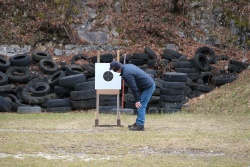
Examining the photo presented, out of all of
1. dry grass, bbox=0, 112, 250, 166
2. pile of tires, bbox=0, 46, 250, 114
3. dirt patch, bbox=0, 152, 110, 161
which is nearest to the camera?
dry grass, bbox=0, 112, 250, 166

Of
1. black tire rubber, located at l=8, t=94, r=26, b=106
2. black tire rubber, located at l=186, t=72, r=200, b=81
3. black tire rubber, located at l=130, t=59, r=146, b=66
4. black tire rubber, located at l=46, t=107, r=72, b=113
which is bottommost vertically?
black tire rubber, located at l=46, t=107, r=72, b=113

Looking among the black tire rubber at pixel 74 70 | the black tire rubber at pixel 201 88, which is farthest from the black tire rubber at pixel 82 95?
the black tire rubber at pixel 201 88

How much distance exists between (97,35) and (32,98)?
7290 mm

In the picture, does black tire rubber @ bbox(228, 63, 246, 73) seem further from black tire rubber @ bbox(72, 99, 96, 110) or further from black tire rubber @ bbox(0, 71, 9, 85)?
black tire rubber @ bbox(0, 71, 9, 85)

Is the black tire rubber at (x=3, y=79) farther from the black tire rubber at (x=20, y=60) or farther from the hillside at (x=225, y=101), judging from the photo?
the hillside at (x=225, y=101)

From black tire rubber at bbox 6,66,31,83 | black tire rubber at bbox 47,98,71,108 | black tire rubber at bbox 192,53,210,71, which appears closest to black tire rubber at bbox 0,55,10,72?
black tire rubber at bbox 6,66,31,83

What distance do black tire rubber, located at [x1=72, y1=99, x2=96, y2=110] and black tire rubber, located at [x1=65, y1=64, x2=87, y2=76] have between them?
7.02ft

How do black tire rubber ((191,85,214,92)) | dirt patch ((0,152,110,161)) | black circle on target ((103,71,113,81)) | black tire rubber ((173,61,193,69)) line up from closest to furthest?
dirt patch ((0,152,110,161)) < black circle on target ((103,71,113,81)) < black tire rubber ((191,85,214,92)) < black tire rubber ((173,61,193,69))

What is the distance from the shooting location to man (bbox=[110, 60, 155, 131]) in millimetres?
12876

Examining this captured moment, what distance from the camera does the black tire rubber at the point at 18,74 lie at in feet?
69.8

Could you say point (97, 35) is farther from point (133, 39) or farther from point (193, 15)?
point (193, 15)

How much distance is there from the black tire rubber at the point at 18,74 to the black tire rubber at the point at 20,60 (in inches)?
13.6

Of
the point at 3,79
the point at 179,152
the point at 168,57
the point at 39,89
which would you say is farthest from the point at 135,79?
the point at 168,57

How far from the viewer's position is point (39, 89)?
20922 millimetres
